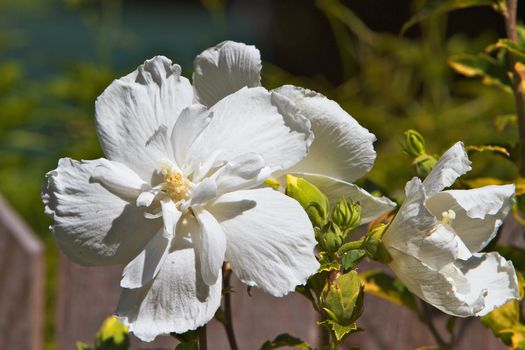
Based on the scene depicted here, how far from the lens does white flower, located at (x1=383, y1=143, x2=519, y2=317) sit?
57 cm

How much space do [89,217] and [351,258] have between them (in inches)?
7.3

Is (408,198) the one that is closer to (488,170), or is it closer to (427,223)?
(427,223)

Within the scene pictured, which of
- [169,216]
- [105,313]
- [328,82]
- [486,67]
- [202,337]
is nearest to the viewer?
[169,216]

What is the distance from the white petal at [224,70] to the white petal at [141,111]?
2 cm

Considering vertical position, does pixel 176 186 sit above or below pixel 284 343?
above

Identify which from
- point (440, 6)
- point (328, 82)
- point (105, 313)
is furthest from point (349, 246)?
point (328, 82)

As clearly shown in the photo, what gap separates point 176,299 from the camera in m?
0.56

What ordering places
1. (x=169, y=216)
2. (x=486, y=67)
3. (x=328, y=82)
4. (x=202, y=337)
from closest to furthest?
(x=169, y=216) → (x=202, y=337) → (x=486, y=67) → (x=328, y=82)

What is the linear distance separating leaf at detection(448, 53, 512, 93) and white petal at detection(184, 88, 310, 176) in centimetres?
38

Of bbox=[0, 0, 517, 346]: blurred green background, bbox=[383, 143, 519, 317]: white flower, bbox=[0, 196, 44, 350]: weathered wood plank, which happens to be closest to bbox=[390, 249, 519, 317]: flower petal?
bbox=[383, 143, 519, 317]: white flower

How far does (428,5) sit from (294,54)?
1935 mm

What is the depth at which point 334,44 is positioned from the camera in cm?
273

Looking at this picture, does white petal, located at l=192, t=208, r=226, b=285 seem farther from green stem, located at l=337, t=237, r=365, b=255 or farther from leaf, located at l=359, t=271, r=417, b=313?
leaf, located at l=359, t=271, r=417, b=313

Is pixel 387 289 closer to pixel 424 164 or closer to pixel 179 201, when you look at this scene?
pixel 424 164
